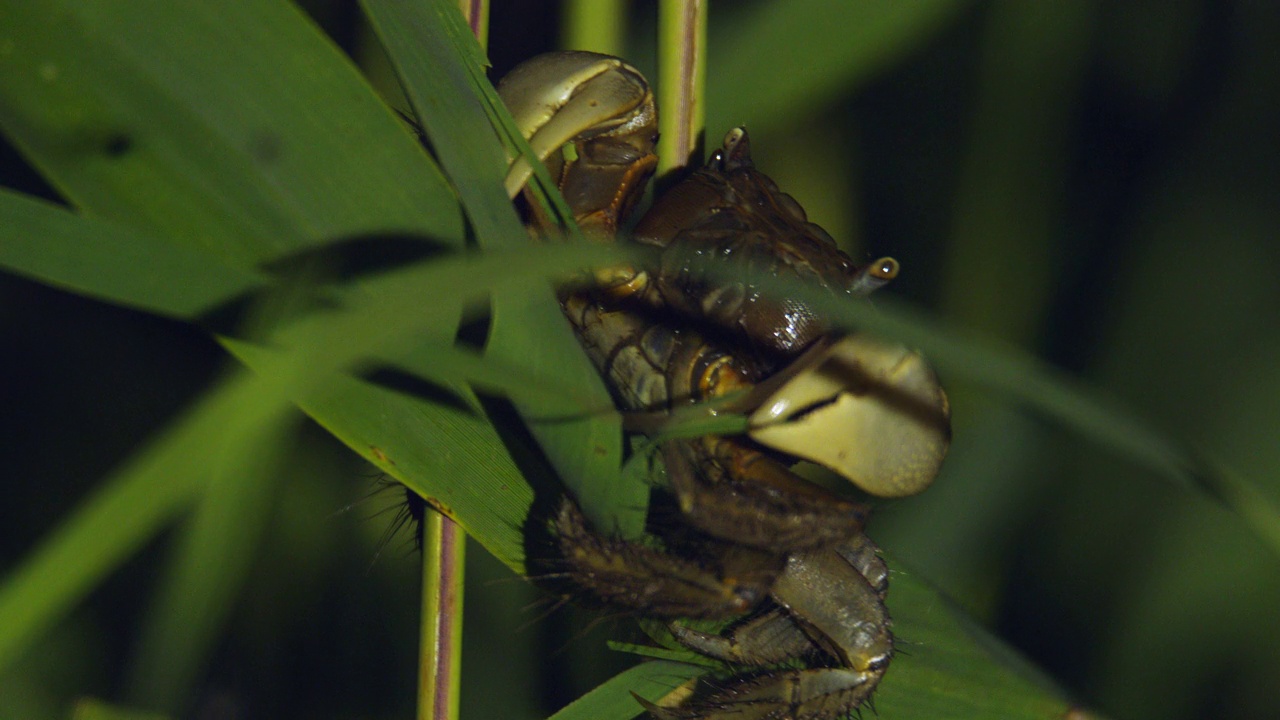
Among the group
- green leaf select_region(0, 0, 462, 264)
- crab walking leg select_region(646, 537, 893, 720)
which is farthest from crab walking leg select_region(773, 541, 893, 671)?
green leaf select_region(0, 0, 462, 264)

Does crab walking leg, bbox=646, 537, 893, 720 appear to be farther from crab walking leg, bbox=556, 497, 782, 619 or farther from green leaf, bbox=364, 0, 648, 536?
green leaf, bbox=364, 0, 648, 536

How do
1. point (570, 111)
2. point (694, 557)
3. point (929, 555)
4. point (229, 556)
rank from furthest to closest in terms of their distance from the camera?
1. point (929, 555)
2. point (570, 111)
3. point (694, 557)
4. point (229, 556)

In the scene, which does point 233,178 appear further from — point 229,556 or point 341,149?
point 229,556

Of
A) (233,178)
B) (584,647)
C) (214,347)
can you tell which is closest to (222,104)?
(233,178)

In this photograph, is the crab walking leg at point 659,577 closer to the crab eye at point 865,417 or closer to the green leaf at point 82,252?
the crab eye at point 865,417

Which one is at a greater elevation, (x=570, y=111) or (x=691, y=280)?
(x=570, y=111)

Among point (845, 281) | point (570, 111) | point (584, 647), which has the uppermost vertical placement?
point (570, 111)
